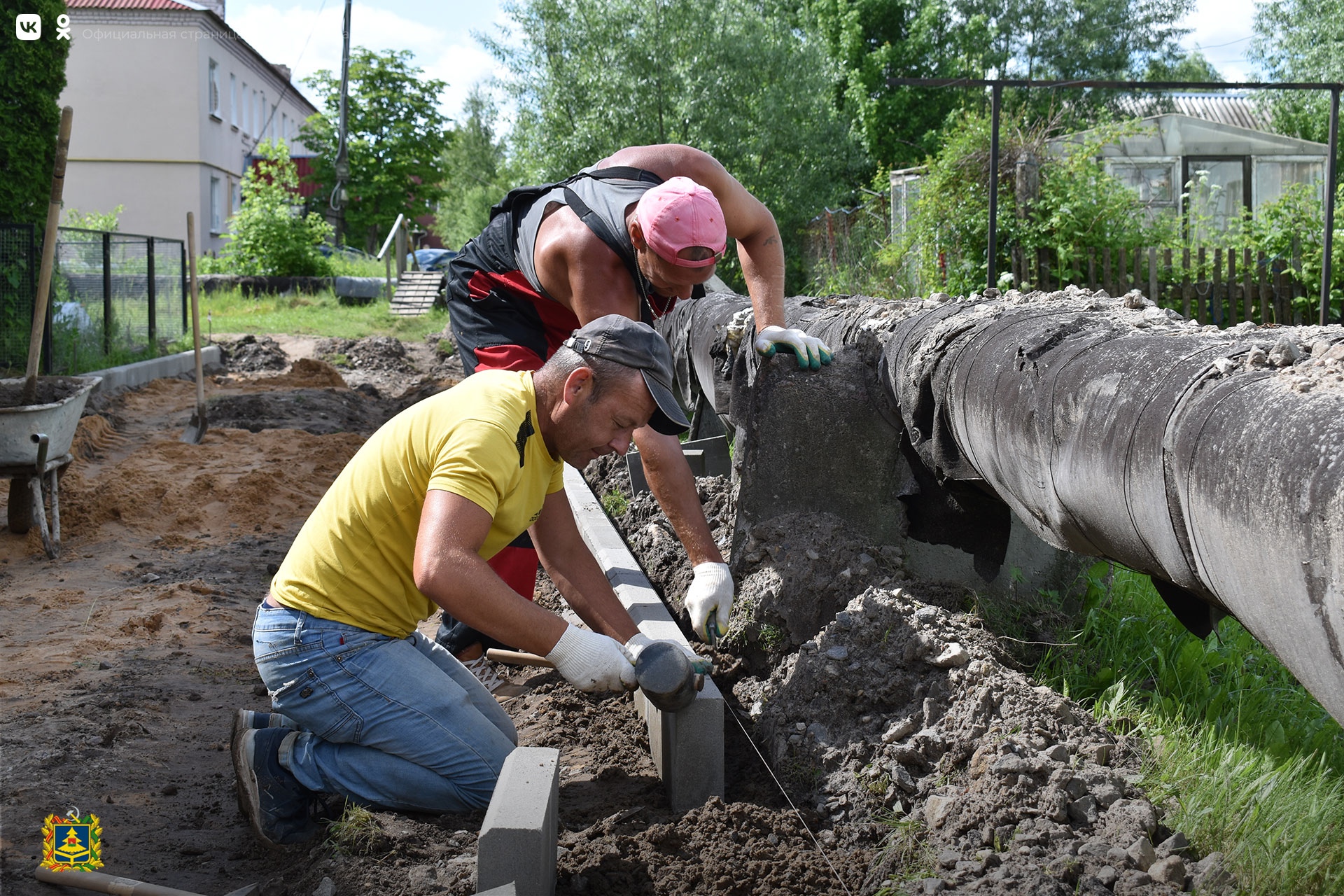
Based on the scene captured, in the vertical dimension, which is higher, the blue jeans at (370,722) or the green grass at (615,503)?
the green grass at (615,503)

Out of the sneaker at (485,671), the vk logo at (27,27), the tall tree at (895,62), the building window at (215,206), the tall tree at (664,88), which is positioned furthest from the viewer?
the building window at (215,206)

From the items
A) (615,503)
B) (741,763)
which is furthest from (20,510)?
(741,763)

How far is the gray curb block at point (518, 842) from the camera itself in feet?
6.52

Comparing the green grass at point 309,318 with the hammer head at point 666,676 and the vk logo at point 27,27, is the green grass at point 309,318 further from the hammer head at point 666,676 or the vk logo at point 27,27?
the hammer head at point 666,676

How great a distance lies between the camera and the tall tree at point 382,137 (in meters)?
32.9

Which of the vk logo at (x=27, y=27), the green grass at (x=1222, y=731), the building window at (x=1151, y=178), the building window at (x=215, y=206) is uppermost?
the building window at (x=215, y=206)

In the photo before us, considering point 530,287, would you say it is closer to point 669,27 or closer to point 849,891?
point 849,891

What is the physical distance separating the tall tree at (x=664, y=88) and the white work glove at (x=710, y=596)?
49.7ft

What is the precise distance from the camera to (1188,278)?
1088cm

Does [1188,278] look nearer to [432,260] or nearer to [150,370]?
[150,370]

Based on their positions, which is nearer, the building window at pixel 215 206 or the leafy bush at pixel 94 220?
the leafy bush at pixel 94 220

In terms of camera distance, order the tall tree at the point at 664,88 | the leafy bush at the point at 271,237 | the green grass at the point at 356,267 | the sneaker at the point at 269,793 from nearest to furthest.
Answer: the sneaker at the point at 269,793
the tall tree at the point at 664,88
the leafy bush at the point at 271,237
the green grass at the point at 356,267

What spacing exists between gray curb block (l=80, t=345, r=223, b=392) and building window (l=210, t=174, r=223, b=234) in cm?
1692

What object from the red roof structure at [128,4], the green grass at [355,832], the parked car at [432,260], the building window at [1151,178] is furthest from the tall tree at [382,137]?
the green grass at [355,832]
